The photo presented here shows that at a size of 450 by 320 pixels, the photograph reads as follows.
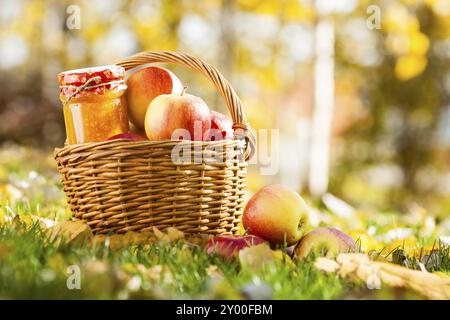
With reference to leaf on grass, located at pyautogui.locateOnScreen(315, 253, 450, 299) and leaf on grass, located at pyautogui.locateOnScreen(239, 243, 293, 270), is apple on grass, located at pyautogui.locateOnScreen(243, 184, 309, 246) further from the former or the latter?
leaf on grass, located at pyautogui.locateOnScreen(315, 253, 450, 299)

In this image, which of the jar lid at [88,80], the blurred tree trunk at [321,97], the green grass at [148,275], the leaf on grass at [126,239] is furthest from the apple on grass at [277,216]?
the blurred tree trunk at [321,97]

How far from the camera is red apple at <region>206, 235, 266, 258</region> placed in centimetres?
178

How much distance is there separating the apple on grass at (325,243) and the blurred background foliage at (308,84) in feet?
15.3

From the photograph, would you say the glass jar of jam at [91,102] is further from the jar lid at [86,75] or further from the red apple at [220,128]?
the red apple at [220,128]

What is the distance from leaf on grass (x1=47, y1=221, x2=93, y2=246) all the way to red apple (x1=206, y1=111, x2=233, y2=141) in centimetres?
57

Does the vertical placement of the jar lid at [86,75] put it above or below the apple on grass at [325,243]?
above

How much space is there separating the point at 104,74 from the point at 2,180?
1702 mm

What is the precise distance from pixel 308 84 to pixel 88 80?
330 inches

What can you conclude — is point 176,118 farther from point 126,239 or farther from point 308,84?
point 308,84

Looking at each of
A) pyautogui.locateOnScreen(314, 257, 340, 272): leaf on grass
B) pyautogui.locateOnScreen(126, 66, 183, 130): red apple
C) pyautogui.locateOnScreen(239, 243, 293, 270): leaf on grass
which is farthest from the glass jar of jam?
pyautogui.locateOnScreen(314, 257, 340, 272): leaf on grass

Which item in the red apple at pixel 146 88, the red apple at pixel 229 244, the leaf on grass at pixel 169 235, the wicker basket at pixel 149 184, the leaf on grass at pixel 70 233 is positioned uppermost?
the red apple at pixel 146 88

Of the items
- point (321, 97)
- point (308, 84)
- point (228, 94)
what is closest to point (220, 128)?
point (228, 94)

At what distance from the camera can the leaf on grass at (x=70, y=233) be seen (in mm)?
1731
